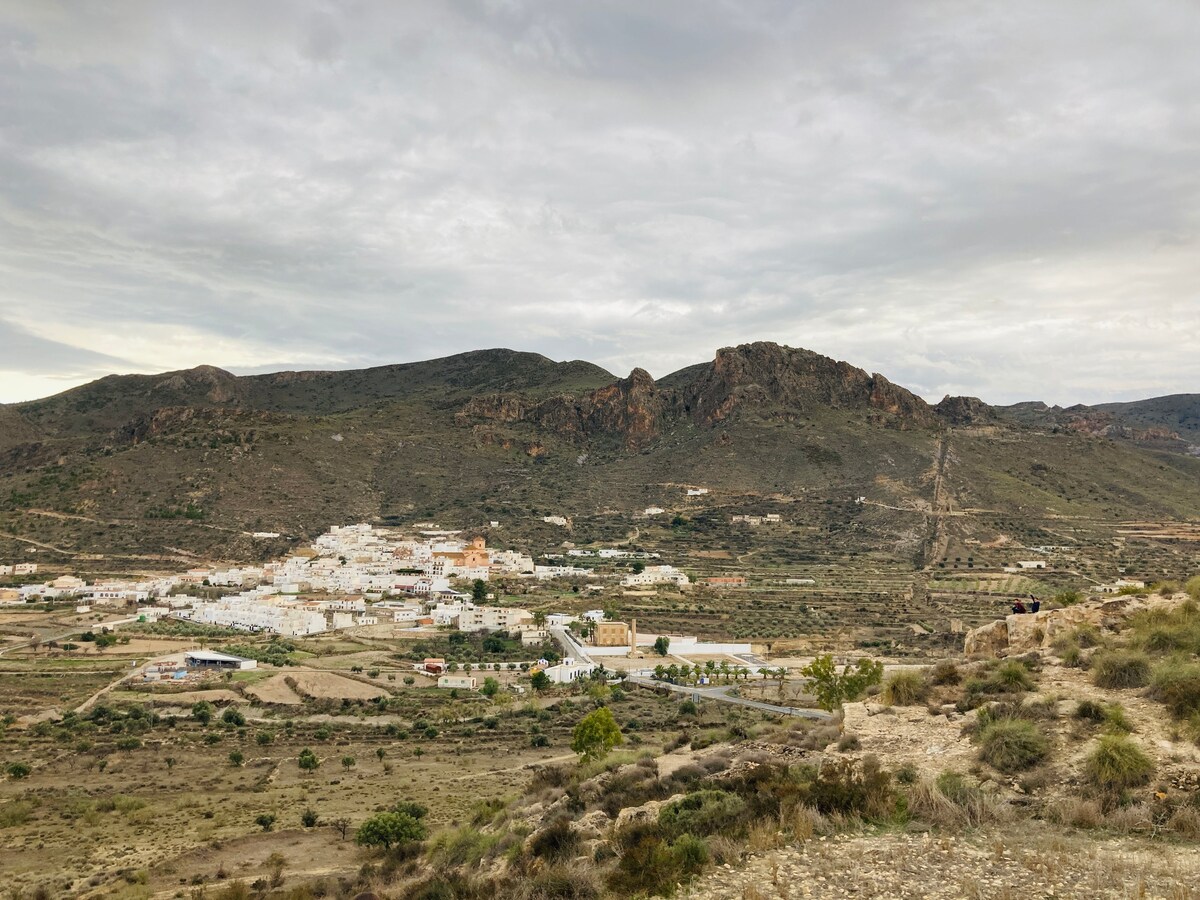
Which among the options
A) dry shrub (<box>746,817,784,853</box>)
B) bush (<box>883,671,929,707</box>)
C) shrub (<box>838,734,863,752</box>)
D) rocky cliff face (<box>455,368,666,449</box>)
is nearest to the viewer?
dry shrub (<box>746,817,784,853</box>)

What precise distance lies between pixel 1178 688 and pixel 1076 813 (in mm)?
3128

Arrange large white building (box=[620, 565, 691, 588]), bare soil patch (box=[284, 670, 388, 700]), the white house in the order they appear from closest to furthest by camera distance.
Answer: bare soil patch (box=[284, 670, 388, 700]) → the white house → large white building (box=[620, 565, 691, 588])

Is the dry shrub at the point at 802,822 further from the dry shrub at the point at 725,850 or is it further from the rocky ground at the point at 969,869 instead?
the dry shrub at the point at 725,850

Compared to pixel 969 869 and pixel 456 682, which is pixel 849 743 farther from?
pixel 456 682

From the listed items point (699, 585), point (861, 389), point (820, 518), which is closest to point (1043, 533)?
point (820, 518)

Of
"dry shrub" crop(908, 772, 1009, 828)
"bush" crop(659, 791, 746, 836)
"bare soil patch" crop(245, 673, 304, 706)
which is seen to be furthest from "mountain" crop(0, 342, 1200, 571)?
"dry shrub" crop(908, 772, 1009, 828)

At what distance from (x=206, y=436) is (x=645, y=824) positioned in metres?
92.8

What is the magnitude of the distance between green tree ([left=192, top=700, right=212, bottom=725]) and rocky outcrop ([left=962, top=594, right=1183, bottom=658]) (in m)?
28.3

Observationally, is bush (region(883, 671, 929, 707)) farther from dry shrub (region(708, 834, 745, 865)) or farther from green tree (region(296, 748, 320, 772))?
green tree (region(296, 748, 320, 772))

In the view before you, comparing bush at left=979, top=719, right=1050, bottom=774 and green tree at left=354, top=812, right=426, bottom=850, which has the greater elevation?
bush at left=979, top=719, right=1050, bottom=774

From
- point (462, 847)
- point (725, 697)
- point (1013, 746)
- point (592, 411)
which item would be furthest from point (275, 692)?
point (592, 411)

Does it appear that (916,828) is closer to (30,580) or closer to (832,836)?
(832,836)

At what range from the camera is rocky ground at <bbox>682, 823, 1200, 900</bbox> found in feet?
20.6

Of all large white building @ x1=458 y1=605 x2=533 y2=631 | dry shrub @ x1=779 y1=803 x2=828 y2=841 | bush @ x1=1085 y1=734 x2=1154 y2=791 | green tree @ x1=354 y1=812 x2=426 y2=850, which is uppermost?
bush @ x1=1085 y1=734 x2=1154 y2=791
